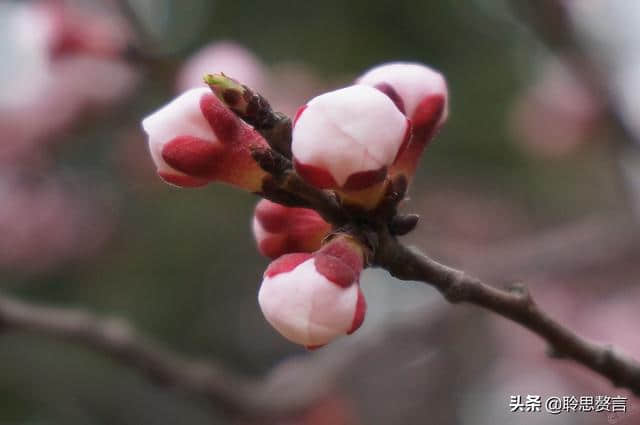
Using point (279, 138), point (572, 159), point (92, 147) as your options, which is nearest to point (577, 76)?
point (279, 138)

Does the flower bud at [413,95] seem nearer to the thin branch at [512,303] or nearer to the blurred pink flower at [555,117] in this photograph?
the thin branch at [512,303]

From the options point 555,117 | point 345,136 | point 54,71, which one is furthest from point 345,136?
point 555,117

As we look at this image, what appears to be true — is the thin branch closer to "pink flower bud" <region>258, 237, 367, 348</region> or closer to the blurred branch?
"pink flower bud" <region>258, 237, 367, 348</region>

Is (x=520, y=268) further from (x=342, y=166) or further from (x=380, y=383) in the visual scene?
(x=342, y=166)

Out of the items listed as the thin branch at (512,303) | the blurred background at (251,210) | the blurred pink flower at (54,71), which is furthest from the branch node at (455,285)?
the blurred pink flower at (54,71)

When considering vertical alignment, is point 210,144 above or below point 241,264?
above
